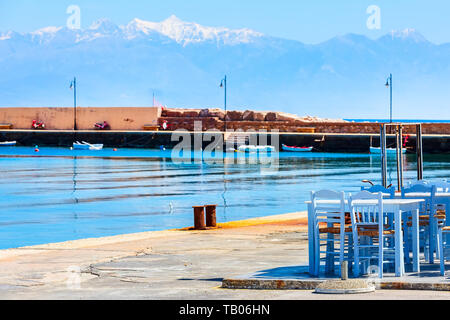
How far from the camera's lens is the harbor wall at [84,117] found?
3740 inches

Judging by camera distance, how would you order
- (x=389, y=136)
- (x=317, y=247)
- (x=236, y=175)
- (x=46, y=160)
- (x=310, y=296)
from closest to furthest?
(x=310, y=296), (x=317, y=247), (x=236, y=175), (x=46, y=160), (x=389, y=136)

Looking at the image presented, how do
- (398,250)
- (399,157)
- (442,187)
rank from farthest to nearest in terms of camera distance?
(399,157) → (442,187) → (398,250)

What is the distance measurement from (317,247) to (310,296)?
1.34 m

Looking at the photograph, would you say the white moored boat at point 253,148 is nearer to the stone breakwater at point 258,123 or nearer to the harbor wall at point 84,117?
the stone breakwater at point 258,123

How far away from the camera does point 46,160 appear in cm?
6962

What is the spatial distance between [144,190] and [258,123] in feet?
185

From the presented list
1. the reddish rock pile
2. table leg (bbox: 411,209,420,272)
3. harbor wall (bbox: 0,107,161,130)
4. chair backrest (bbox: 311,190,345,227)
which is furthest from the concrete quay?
harbor wall (bbox: 0,107,161,130)

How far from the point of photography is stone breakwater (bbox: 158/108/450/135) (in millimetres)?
89312

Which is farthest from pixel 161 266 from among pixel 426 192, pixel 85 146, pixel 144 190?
pixel 85 146

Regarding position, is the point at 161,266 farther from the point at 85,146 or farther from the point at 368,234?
the point at 85,146

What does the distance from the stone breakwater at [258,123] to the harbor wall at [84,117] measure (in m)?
1.91

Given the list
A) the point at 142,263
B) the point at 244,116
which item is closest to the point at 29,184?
the point at 142,263

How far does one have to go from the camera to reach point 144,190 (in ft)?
125
